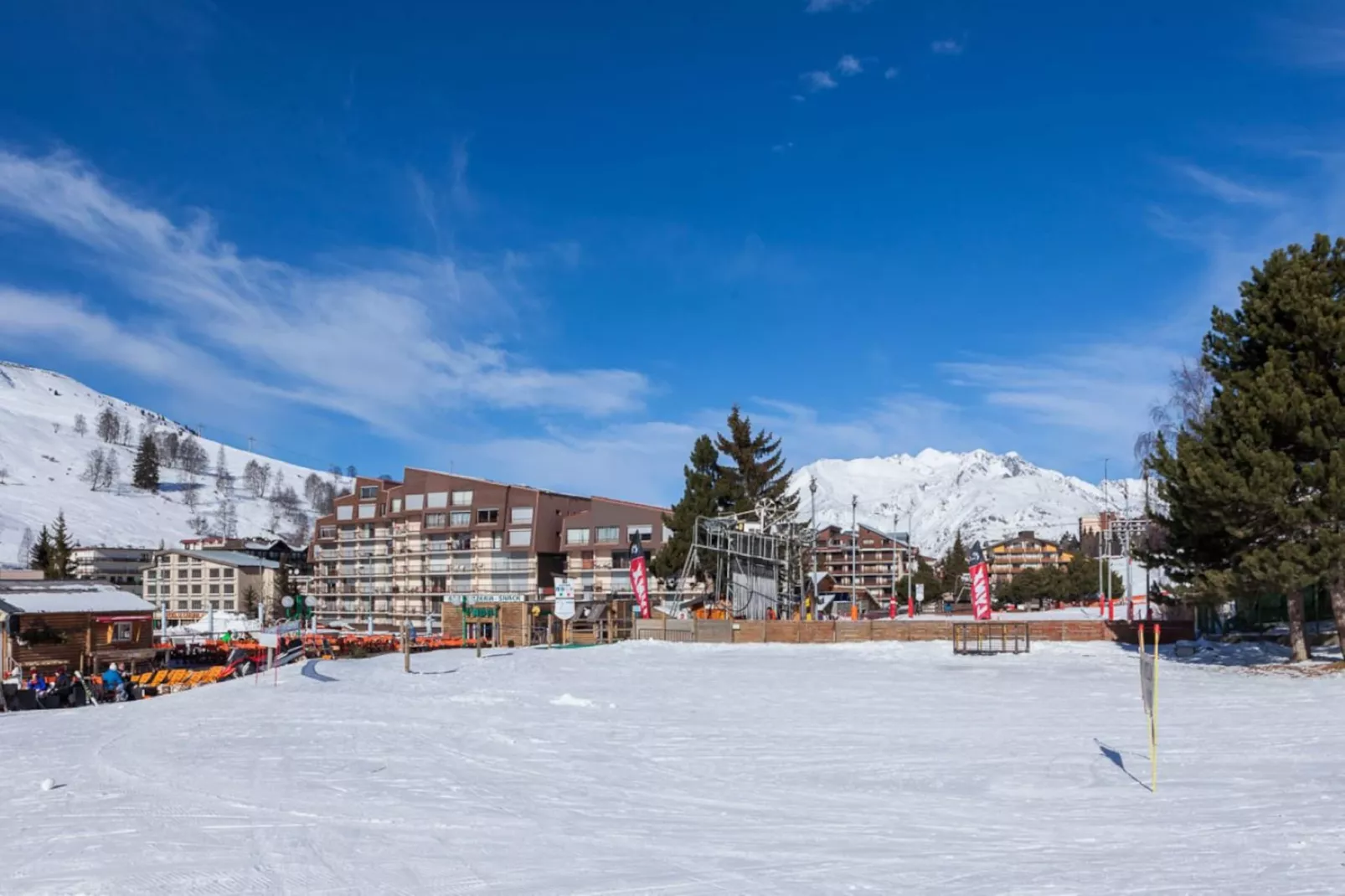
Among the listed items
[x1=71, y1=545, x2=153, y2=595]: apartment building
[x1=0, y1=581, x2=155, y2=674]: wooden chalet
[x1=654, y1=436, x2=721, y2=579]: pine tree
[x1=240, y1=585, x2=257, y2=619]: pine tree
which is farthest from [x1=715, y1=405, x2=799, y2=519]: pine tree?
[x1=71, y1=545, x2=153, y2=595]: apartment building

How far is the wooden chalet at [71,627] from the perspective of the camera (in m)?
43.7

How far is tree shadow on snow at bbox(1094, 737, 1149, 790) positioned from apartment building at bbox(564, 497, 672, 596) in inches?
2562

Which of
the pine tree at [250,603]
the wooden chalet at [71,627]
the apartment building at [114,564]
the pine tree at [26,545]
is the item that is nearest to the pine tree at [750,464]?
the wooden chalet at [71,627]

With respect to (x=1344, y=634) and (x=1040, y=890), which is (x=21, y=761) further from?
(x=1344, y=634)

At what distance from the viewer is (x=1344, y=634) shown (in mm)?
30500

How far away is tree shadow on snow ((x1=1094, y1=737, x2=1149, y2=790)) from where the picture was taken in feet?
48.2

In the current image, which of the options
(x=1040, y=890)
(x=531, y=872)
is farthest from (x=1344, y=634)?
(x=531, y=872)

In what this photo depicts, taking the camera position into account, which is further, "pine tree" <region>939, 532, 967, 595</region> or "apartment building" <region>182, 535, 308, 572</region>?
"apartment building" <region>182, 535, 308, 572</region>

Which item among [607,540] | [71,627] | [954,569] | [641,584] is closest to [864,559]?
[954,569]

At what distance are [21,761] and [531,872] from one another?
11.9 m

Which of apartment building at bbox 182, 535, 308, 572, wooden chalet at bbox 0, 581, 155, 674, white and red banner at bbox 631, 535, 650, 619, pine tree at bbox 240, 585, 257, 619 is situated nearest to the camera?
wooden chalet at bbox 0, 581, 155, 674

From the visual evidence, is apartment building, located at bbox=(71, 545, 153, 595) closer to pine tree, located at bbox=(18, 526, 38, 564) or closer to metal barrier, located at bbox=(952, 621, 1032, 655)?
pine tree, located at bbox=(18, 526, 38, 564)

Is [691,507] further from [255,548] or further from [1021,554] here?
[1021,554]

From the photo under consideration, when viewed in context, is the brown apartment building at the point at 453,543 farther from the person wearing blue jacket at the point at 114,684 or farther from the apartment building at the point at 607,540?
the person wearing blue jacket at the point at 114,684
